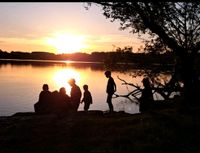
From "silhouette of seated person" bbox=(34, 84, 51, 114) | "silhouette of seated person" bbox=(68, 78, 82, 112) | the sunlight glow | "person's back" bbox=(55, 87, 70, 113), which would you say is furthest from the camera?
the sunlight glow

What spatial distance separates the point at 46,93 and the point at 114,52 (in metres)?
5.36

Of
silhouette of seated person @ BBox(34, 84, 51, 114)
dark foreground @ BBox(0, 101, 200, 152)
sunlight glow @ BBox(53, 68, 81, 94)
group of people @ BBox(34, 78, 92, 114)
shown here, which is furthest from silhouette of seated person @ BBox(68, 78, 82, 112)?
sunlight glow @ BBox(53, 68, 81, 94)

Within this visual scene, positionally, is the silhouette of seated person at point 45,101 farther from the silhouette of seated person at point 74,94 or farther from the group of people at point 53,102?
the silhouette of seated person at point 74,94

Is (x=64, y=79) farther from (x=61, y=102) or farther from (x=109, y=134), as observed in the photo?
(x=109, y=134)

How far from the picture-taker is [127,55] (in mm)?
20047

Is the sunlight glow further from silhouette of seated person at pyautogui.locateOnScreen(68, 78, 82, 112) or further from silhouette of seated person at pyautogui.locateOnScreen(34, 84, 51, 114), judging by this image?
silhouette of seated person at pyautogui.locateOnScreen(34, 84, 51, 114)

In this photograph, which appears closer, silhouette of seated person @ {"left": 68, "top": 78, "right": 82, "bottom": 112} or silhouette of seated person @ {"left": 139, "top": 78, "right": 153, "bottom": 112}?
silhouette of seated person @ {"left": 139, "top": 78, "right": 153, "bottom": 112}

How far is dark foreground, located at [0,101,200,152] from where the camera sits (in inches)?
367

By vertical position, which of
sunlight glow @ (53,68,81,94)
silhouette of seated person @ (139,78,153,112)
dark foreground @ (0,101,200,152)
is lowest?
sunlight glow @ (53,68,81,94)

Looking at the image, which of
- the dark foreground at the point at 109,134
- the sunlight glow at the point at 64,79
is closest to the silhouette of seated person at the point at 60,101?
the dark foreground at the point at 109,134

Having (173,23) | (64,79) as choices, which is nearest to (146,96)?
(173,23)

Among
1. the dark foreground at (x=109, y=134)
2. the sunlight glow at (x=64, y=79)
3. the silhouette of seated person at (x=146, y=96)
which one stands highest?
the silhouette of seated person at (x=146, y=96)

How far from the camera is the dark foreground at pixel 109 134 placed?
933 centimetres

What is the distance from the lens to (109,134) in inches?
421
